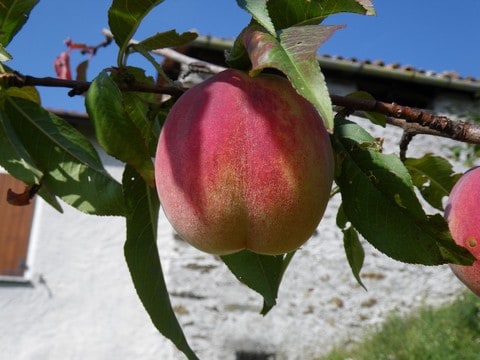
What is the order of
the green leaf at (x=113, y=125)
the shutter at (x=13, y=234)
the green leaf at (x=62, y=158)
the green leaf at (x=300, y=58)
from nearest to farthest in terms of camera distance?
the green leaf at (x=300, y=58), the green leaf at (x=113, y=125), the green leaf at (x=62, y=158), the shutter at (x=13, y=234)

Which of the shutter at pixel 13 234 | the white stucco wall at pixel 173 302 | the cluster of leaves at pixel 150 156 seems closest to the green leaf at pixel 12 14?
the cluster of leaves at pixel 150 156

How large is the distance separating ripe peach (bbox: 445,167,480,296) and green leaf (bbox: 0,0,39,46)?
544 millimetres

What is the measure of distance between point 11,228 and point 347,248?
4.42 meters

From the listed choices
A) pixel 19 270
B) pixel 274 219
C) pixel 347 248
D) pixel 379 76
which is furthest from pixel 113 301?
pixel 274 219

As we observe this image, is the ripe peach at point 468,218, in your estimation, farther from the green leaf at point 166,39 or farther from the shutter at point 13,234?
the shutter at point 13,234

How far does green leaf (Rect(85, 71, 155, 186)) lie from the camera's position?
0.52m

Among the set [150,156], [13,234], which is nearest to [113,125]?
[150,156]

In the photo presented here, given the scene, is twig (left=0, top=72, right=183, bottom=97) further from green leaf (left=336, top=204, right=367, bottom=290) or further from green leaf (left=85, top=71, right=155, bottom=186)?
green leaf (left=336, top=204, right=367, bottom=290)

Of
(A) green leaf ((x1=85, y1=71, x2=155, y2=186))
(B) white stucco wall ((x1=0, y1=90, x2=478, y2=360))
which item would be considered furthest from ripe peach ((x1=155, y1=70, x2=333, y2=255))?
(B) white stucco wall ((x1=0, y1=90, x2=478, y2=360))

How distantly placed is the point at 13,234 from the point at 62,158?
4.44 m

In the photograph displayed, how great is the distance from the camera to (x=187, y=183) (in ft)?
1.70

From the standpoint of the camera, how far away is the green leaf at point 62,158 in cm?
63

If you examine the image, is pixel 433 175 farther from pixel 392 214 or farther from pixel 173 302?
pixel 173 302

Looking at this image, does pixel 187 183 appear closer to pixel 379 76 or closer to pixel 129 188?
pixel 129 188
